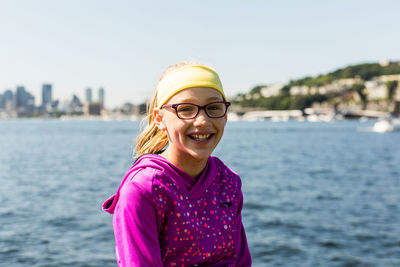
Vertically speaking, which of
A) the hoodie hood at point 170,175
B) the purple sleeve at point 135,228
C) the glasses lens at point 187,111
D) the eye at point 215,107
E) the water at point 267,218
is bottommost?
the water at point 267,218

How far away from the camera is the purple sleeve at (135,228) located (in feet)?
6.82

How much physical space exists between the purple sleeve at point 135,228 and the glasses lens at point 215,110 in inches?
20.1

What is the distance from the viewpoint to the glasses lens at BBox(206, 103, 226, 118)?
231cm

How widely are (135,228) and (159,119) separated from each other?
61cm

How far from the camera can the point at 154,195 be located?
2.14m

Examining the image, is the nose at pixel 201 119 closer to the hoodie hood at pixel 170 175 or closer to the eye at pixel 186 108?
the eye at pixel 186 108

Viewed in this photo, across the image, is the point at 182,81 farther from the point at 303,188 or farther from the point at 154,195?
the point at 303,188

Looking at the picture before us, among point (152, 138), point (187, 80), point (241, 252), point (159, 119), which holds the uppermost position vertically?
point (187, 80)

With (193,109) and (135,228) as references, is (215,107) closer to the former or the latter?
(193,109)

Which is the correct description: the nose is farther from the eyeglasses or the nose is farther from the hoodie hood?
the hoodie hood

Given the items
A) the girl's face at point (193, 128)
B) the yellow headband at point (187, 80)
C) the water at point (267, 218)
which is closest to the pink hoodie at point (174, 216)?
the girl's face at point (193, 128)

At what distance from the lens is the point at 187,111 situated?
2.29 m

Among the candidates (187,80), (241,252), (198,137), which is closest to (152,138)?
(198,137)

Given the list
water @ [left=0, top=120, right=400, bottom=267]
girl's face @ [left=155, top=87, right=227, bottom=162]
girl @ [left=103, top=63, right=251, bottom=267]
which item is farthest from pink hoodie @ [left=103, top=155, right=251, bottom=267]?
water @ [left=0, top=120, right=400, bottom=267]
